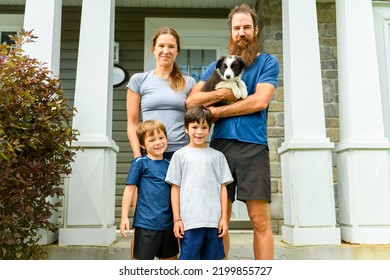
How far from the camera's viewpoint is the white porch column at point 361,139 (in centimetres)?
294

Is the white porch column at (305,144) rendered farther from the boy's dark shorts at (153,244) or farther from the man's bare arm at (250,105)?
the boy's dark shorts at (153,244)

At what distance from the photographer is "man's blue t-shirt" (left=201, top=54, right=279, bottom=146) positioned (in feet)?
6.98

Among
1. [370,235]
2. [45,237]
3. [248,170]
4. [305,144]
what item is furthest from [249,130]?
[45,237]

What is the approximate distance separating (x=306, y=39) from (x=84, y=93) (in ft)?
5.70

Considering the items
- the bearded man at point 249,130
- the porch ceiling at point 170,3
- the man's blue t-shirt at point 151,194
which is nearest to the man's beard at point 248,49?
A: the bearded man at point 249,130

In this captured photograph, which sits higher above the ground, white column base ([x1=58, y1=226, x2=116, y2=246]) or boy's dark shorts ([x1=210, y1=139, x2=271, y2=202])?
boy's dark shorts ([x1=210, y1=139, x2=271, y2=202])

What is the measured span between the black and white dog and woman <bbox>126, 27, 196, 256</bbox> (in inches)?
7.0

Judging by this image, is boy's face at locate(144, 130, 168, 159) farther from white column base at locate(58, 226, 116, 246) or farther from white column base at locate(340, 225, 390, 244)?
white column base at locate(340, 225, 390, 244)

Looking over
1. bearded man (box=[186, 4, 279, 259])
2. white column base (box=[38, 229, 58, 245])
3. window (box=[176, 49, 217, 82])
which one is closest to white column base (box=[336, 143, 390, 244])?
bearded man (box=[186, 4, 279, 259])

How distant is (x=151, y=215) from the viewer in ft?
6.49

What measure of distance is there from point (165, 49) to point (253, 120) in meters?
0.61

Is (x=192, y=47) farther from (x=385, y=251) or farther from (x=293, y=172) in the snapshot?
(x=385, y=251)

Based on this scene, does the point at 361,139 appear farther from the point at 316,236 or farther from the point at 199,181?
the point at 199,181
